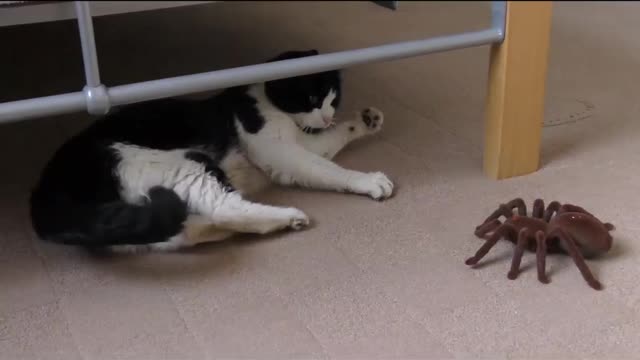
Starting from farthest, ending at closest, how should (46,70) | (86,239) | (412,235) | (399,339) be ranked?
(46,70), (412,235), (86,239), (399,339)

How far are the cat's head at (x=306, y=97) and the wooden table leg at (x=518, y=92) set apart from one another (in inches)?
11.0

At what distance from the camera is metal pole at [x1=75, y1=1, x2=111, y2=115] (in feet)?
3.34

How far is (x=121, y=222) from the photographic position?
1065 millimetres

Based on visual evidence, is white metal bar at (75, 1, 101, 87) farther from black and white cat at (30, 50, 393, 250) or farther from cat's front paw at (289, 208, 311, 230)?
cat's front paw at (289, 208, 311, 230)

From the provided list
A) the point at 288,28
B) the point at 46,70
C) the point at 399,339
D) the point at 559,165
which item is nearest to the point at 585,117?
the point at 559,165

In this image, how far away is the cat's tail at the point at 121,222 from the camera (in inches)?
41.8

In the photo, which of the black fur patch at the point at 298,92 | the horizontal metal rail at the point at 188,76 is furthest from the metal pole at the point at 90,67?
the black fur patch at the point at 298,92

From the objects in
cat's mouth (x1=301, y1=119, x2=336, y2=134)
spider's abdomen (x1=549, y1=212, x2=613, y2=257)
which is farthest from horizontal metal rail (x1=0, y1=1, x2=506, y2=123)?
spider's abdomen (x1=549, y1=212, x2=613, y2=257)

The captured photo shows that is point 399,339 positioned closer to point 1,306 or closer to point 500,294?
point 500,294

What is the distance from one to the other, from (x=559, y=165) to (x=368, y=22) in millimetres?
1023

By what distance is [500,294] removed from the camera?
3.50 feet

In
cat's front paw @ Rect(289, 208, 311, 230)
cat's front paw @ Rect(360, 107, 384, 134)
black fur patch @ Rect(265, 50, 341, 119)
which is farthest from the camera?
cat's front paw @ Rect(360, 107, 384, 134)

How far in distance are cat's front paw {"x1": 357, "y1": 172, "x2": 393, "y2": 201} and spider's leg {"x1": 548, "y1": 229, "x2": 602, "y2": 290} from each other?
305 millimetres

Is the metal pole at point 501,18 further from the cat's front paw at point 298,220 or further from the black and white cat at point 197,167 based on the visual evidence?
the cat's front paw at point 298,220
